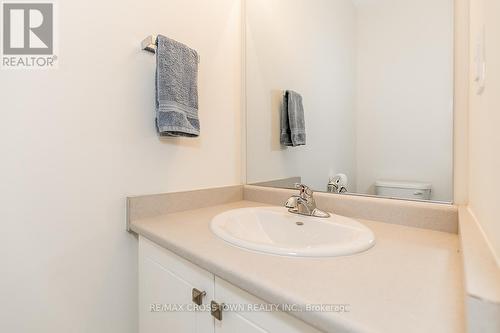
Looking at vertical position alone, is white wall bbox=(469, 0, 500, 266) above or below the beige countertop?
above

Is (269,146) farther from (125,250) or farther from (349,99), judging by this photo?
(125,250)

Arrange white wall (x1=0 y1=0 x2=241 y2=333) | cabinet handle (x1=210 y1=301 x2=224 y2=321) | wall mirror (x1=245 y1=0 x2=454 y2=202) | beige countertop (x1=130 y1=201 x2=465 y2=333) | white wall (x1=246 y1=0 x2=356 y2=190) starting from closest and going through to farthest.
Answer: beige countertop (x1=130 y1=201 x2=465 y2=333)
cabinet handle (x1=210 y1=301 x2=224 y2=321)
white wall (x1=0 y1=0 x2=241 y2=333)
wall mirror (x1=245 y1=0 x2=454 y2=202)
white wall (x1=246 y1=0 x2=356 y2=190)

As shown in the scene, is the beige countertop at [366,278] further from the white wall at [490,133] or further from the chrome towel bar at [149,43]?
the chrome towel bar at [149,43]

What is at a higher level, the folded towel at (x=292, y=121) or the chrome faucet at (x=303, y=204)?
the folded towel at (x=292, y=121)

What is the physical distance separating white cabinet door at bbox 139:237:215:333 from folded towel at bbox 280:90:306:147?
0.77 meters

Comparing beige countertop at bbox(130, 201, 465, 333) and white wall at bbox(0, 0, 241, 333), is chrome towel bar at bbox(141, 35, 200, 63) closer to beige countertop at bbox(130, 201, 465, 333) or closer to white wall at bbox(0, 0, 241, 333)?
white wall at bbox(0, 0, 241, 333)

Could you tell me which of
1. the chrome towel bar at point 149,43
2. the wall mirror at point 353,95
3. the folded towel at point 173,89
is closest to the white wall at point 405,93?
the wall mirror at point 353,95

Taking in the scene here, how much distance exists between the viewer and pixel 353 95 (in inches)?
42.8

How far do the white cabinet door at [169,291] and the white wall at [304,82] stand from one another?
659 mm

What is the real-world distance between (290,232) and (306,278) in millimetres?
490

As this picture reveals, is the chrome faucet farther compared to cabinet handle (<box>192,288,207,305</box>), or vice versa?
the chrome faucet

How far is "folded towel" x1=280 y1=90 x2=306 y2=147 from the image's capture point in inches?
50.4

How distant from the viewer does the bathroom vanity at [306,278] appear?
1.39 feet

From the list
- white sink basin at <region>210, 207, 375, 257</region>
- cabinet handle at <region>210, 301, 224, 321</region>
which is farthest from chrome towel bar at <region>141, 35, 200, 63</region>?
cabinet handle at <region>210, 301, 224, 321</region>
